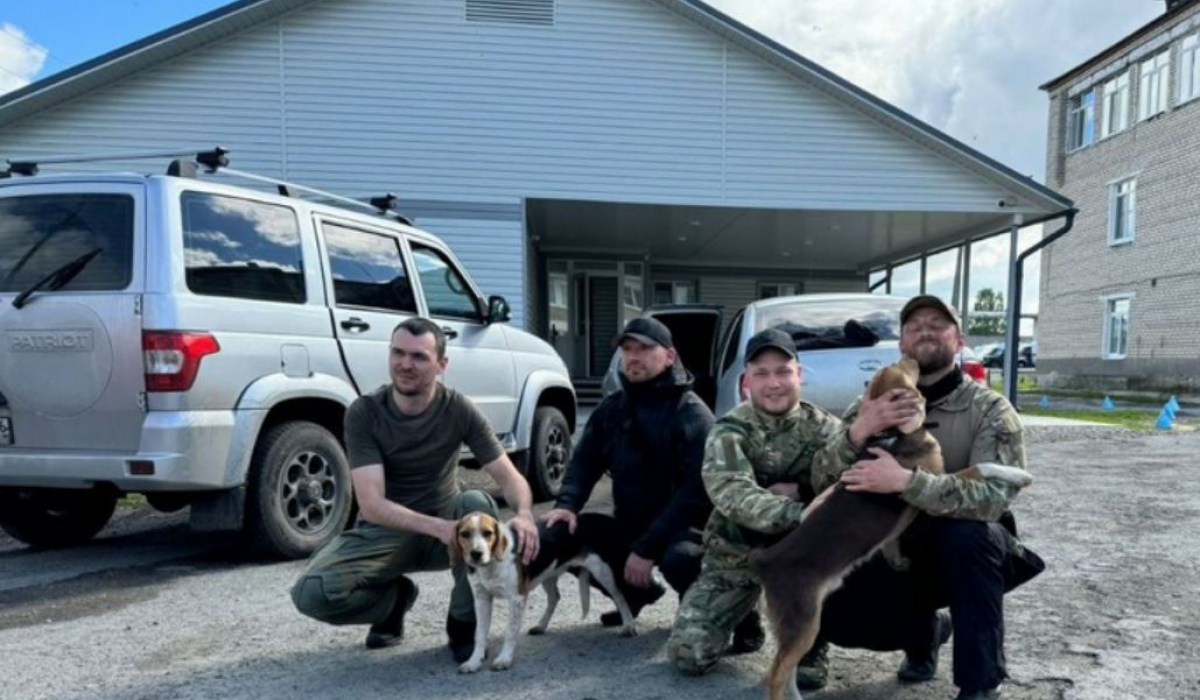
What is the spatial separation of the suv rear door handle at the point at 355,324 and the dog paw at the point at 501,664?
8.88ft

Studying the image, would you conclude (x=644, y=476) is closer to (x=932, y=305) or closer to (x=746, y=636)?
(x=746, y=636)

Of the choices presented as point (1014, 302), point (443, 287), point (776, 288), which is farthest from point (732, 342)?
point (776, 288)

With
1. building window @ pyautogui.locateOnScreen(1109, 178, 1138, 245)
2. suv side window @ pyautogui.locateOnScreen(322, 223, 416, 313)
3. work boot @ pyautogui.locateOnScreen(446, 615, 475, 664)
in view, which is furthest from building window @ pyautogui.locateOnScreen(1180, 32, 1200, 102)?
work boot @ pyautogui.locateOnScreen(446, 615, 475, 664)

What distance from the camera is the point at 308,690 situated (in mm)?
2971

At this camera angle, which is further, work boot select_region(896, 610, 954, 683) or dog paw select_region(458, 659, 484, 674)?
dog paw select_region(458, 659, 484, 674)

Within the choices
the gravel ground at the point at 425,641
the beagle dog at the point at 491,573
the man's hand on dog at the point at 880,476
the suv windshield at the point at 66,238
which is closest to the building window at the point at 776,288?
the gravel ground at the point at 425,641

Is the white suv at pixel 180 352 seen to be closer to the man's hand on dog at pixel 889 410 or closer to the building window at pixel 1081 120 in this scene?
the man's hand on dog at pixel 889 410

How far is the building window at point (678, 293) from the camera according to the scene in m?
20.9

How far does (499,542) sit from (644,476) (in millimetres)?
754

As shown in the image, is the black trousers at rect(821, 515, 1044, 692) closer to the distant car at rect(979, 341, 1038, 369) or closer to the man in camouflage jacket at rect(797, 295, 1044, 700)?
the man in camouflage jacket at rect(797, 295, 1044, 700)

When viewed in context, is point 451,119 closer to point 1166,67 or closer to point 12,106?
point 12,106

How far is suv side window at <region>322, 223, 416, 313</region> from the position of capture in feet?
17.1

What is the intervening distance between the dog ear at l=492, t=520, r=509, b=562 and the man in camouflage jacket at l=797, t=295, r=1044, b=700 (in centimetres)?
123

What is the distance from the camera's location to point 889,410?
2.65m
